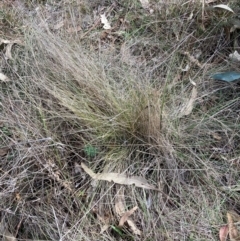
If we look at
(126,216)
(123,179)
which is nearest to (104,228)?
(126,216)

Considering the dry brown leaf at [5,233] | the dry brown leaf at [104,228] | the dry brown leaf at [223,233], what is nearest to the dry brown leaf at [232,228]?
the dry brown leaf at [223,233]

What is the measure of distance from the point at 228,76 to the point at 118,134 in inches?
23.9

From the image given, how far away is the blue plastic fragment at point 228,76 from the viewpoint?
76.0 inches

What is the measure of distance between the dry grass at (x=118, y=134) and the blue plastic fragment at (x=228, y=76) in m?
0.03

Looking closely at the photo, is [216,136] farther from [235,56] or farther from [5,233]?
[5,233]

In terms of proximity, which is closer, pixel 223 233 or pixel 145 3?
pixel 223 233

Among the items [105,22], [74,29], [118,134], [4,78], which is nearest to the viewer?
[118,134]

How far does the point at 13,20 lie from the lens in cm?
241

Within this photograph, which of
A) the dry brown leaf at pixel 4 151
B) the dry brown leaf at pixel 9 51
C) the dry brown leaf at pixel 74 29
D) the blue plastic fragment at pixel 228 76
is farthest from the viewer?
the dry brown leaf at pixel 74 29

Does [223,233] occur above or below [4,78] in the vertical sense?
below

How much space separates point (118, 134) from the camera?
5.76 ft

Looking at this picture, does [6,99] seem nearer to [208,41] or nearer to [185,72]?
[185,72]

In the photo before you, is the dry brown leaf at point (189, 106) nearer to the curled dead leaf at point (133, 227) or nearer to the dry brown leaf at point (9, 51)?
the curled dead leaf at point (133, 227)

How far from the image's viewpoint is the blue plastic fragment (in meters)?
1.93
